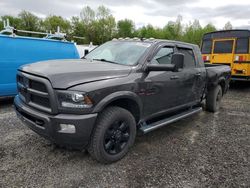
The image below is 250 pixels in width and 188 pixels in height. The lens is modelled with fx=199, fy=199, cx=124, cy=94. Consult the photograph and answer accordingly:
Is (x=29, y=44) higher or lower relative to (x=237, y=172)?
higher

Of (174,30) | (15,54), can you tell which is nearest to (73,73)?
(15,54)

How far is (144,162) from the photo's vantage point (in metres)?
3.11

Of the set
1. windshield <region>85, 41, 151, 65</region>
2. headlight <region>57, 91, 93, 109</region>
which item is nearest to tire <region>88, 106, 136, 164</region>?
headlight <region>57, 91, 93, 109</region>

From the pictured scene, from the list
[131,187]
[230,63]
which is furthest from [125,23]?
Result: [131,187]

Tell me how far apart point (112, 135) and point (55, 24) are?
176 ft

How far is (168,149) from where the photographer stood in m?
3.57

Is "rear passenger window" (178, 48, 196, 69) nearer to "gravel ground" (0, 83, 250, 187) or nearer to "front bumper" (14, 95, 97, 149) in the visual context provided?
"gravel ground" (0, 83, 250, 187)

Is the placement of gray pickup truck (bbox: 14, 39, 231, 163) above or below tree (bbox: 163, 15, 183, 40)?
below

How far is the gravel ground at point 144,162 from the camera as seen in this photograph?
105 inches

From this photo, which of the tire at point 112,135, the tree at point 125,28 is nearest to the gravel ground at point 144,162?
the tire at point 112,135

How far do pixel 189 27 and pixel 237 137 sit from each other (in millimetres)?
47444

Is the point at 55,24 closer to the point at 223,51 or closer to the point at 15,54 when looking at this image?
the point at 223,51

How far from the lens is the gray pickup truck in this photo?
2.48 metres

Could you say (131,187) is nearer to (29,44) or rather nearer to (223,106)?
(29,44)
